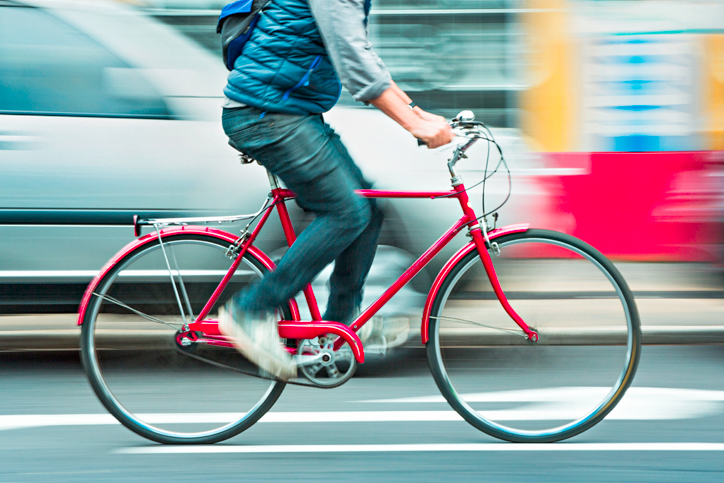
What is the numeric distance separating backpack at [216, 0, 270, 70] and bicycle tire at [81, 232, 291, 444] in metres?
0.66

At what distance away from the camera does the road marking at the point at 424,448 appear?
3016 millimetres

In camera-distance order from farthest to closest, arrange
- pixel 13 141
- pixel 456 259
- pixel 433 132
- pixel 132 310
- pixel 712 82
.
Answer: pixel 712 82 → pixel 13 141 → pixel 132 310 → pixel 456 259 → pixel 433 132

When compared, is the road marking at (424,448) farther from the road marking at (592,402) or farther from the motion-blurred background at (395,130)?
the motion-blurred background at (395,130)

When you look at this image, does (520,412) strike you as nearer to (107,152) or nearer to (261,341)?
(261,341)

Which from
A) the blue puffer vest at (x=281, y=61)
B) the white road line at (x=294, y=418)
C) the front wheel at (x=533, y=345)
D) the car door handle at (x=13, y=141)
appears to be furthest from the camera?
the car door handle at (x=13, y=141)

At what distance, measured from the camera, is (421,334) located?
9.62 ft

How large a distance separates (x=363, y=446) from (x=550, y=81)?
8.84 ft

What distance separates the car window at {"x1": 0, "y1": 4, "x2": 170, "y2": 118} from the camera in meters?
3.93

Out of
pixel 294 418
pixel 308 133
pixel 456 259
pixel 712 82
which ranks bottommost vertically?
pixel 294 418

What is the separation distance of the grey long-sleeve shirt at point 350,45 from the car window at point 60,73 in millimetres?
1646

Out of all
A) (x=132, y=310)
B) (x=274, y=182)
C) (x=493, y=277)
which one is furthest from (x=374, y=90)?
(x=132, y=310)

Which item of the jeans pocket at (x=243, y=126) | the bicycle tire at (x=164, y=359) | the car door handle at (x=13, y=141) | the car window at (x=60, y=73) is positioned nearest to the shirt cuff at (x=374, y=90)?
the jeans pocket at (x=243, y=126)

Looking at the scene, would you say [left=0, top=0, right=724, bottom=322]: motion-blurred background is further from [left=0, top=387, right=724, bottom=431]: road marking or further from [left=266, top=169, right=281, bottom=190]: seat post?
[left=0, top=387, right=724, bottom=431]: road marking

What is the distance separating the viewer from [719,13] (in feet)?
16.4
